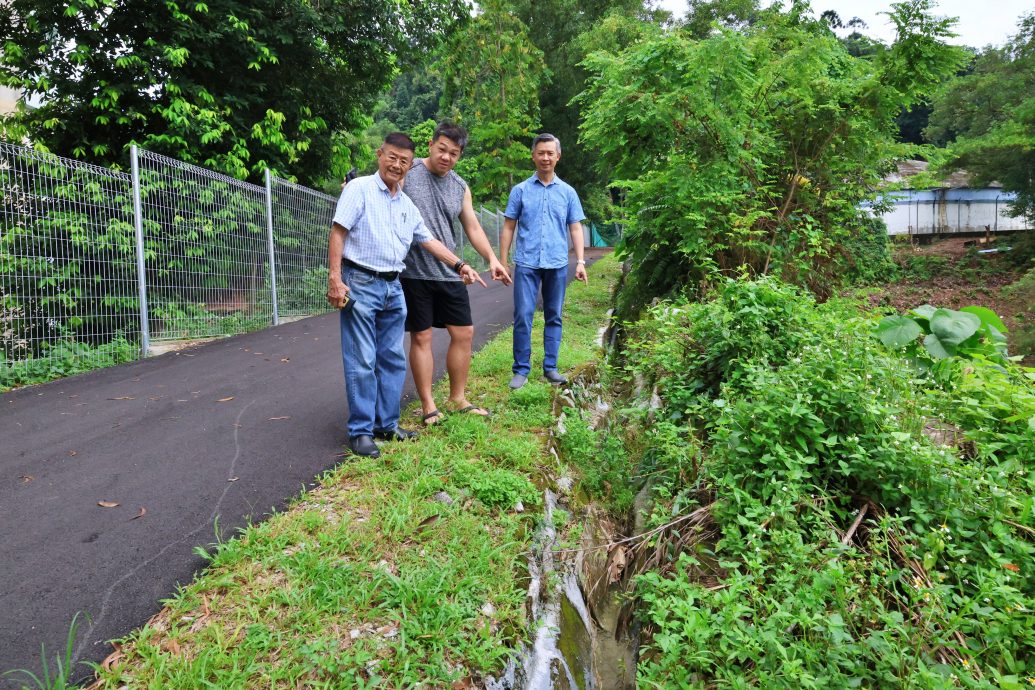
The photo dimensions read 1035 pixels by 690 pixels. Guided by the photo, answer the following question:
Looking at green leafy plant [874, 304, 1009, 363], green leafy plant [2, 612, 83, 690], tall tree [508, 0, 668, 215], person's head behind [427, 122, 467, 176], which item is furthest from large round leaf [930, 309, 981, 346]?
tall tree [508, 0, 668, 215]

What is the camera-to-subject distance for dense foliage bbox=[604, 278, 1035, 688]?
71.3 inches

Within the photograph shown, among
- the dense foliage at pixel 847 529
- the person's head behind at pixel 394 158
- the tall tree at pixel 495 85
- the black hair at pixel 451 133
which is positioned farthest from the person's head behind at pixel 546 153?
the tall tree at pixel 495 85

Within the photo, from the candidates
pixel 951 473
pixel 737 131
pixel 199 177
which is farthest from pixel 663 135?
pixel 199 177

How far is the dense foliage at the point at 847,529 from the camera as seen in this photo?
71.3 inches

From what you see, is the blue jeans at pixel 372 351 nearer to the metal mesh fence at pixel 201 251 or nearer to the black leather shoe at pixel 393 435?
the black leather shoe at pixel 393 435

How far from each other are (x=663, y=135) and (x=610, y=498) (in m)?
4.43

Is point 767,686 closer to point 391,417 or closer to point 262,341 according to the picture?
point 391,417

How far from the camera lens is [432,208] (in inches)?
162

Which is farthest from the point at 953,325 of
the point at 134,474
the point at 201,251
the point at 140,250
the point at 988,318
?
the point at 201,251

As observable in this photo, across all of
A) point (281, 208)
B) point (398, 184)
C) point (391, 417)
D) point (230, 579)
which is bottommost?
point (230, 579)

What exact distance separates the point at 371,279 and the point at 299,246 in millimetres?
7286

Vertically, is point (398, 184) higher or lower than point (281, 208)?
lower

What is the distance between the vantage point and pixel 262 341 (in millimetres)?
7754

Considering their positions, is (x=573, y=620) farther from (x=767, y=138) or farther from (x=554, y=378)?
(x=767, y=138)
